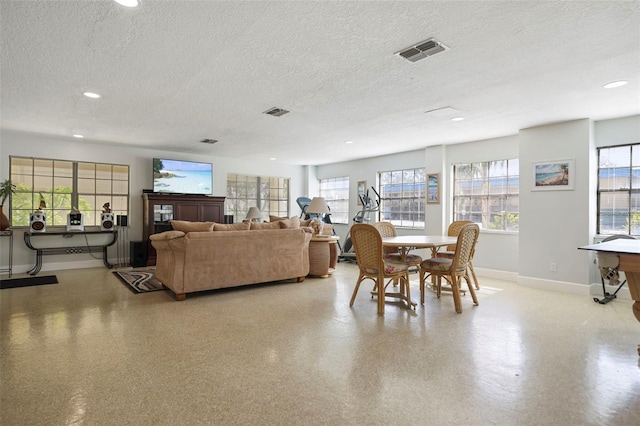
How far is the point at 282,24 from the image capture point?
2318 millimetres

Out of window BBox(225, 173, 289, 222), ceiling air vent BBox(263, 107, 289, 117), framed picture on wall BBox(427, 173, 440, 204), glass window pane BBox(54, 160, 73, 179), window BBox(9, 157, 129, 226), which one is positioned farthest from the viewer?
window BBox(225, 173, 289, 222)

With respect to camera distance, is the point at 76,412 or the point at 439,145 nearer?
the point at 76,412

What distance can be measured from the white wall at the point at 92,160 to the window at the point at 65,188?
131 mm

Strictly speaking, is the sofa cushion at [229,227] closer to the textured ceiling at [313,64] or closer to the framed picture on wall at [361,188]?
the textured ceiling at [313,64]

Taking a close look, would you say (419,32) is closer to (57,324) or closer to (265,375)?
(265,375)

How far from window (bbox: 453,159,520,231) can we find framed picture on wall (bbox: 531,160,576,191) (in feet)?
1.82

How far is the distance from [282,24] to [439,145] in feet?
16.2

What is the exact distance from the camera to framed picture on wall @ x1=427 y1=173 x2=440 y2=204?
6.54 metres

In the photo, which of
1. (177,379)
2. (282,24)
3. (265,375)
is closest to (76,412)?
(177,379)

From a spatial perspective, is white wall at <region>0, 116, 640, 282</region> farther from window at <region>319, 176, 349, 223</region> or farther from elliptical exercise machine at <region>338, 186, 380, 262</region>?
window at <region>319, 176, 349, 223</region>

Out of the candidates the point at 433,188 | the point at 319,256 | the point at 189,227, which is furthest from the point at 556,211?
the point at 189,227

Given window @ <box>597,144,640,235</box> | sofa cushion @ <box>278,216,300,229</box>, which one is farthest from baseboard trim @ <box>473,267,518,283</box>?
sofa cushion @ <box>278,216,300,229</box>

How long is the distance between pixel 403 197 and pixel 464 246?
12.3ft

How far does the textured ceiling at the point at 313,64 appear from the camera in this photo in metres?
2.19
